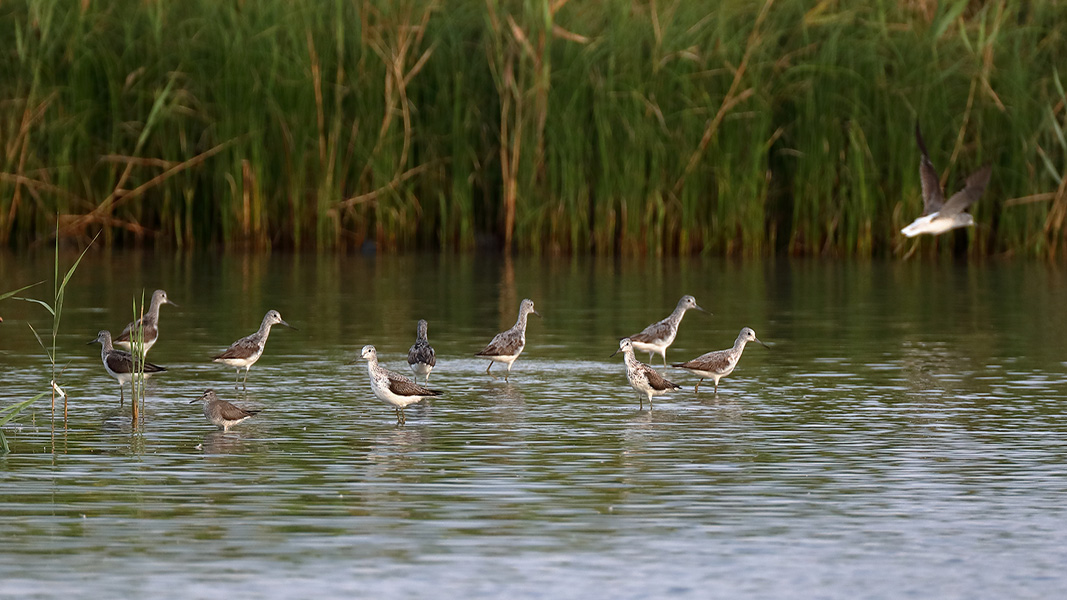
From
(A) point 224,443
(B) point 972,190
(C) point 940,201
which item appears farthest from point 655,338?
(B) point 972,190

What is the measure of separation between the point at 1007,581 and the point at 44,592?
3658 mm

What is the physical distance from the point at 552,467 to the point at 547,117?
1710 centimetres

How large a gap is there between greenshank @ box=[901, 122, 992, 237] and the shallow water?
1.81m

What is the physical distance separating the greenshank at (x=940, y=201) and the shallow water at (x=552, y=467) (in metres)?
1.81

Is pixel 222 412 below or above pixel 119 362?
below

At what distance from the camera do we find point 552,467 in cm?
1030

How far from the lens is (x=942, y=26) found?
26.0 m

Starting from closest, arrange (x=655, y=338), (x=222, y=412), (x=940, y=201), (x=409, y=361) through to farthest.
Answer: (x=222, y=412), (x=409, y=361), (x=655, y=338), (x=940, y=201)

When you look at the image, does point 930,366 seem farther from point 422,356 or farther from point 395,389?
point 395,389

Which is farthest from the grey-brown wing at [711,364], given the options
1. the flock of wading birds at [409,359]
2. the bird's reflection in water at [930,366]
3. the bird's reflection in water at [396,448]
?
the bird's reflection in water at [396,448]

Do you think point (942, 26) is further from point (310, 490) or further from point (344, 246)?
point (310, 490)

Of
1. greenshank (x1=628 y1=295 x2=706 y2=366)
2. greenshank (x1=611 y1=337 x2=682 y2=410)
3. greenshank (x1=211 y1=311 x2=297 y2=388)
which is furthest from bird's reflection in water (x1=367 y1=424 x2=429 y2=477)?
greenshank (x1=628 y1=295 x2=706 y2=366)

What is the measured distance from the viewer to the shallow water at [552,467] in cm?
771

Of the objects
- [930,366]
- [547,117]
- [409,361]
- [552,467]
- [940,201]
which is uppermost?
[547,117]
